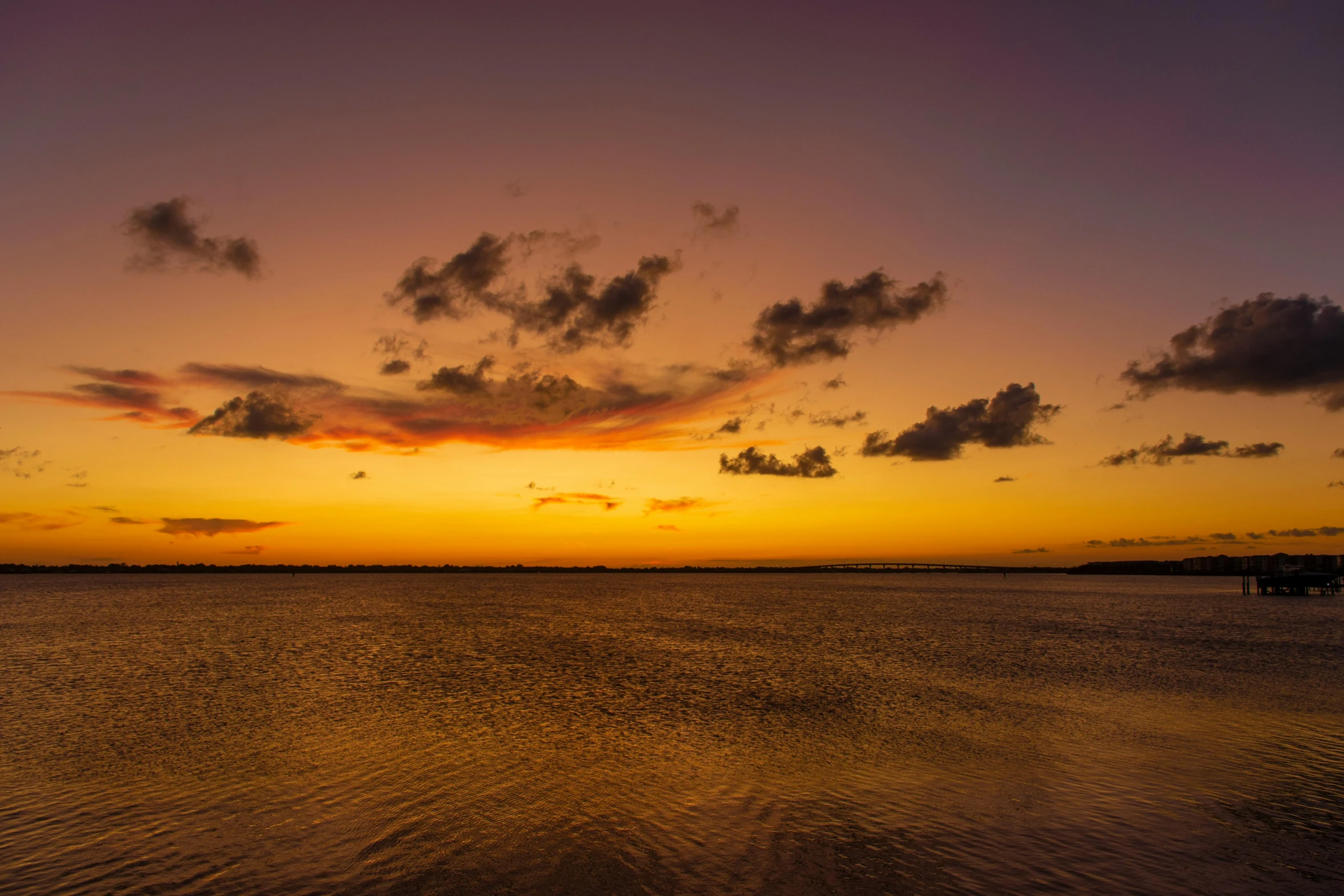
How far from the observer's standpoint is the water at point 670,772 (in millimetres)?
14617

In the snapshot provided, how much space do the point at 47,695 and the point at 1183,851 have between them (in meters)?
45.8

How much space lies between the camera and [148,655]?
5162cm

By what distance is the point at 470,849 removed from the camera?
15.7 m

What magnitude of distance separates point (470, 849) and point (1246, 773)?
2246 centimetres

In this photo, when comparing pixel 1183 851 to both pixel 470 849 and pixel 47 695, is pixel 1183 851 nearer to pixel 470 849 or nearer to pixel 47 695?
pixel 470 849

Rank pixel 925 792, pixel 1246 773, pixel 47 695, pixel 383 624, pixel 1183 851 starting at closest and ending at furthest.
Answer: pixel 1183 851 < pixel 925 792 < pixel 1246 773 < pixel 47 695 < pixel 383 624

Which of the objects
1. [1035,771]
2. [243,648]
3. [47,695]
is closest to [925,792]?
[1035,771]

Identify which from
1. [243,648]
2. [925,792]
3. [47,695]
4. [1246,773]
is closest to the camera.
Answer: [925,792]

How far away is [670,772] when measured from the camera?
21.8 meters

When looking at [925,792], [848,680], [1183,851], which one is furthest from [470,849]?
[848,680]

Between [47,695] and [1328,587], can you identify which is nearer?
[47,695]

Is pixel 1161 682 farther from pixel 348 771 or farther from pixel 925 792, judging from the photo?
pixel 348 771

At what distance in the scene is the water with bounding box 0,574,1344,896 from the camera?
14617 mm

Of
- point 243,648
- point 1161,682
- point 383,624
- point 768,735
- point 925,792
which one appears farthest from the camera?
point 383,624
